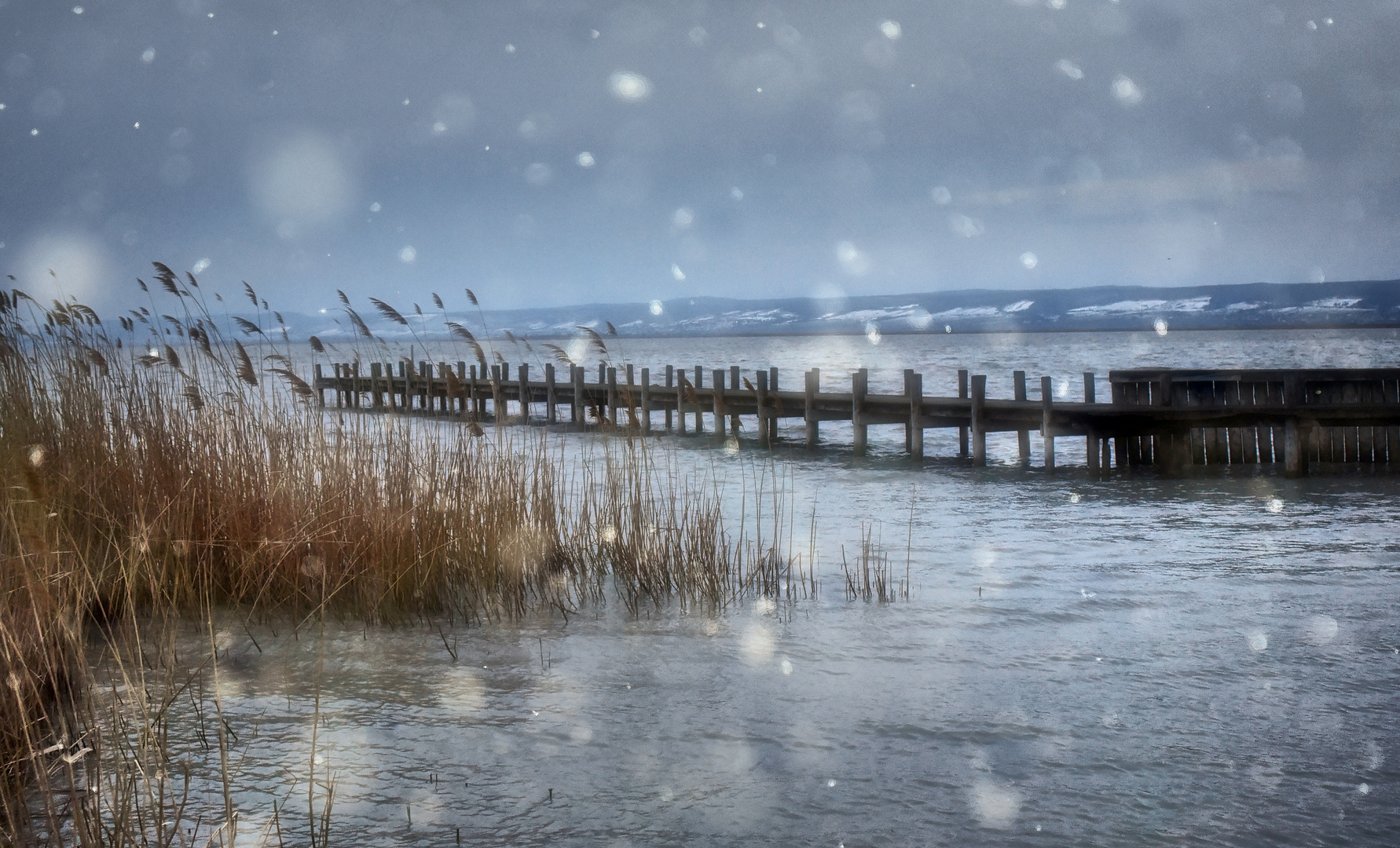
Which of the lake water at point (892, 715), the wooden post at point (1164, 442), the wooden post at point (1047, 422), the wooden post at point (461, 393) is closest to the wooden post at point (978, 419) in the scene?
the wooden post at point (1047, 422)

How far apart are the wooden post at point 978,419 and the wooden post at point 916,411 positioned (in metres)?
0.92

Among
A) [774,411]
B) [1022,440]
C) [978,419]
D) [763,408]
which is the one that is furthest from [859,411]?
[1022,440]

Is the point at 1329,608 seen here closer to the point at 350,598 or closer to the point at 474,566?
the point at 474,566

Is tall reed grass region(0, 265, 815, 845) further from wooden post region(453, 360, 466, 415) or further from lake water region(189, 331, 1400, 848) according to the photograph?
wooden post region(453, 360, 466, 415)

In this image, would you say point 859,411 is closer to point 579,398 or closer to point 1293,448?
point 1293,448

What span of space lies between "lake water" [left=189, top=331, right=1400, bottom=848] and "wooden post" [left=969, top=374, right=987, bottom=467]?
7.13 meters

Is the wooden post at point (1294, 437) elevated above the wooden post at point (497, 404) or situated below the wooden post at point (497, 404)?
below

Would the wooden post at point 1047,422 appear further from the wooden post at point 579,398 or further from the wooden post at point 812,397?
the wooden post at point 579,398

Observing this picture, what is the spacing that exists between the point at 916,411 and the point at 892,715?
493 inches

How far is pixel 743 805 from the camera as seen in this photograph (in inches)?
158

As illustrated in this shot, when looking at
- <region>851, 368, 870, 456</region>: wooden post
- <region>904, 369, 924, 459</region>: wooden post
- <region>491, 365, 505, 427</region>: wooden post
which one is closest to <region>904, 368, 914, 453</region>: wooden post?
<region>904, 369, 924, 459</region>: wooden post

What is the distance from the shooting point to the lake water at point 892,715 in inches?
153

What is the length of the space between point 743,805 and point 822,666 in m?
1.88

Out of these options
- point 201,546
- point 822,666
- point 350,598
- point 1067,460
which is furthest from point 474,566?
point 1067,460
